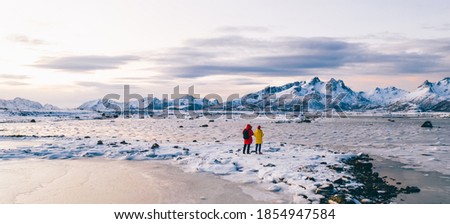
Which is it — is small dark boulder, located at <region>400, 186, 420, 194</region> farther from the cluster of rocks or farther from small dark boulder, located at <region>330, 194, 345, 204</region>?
small dark boulder, located at <region>330, 194, 345, 204</region>

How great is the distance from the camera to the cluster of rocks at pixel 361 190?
11.0m

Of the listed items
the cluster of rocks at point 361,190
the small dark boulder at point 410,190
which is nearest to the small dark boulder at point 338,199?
the cluster of rocks at point 361,190

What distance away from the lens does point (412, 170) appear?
16312 millimetres

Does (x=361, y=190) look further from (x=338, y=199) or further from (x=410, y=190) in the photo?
(x=338, y=199)

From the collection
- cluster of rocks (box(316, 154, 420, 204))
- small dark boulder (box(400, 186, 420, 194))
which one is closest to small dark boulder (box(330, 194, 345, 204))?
cluster of rocks (box(316, 154, 420, 204))

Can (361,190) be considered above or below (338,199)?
below

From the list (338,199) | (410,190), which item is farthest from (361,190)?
(338,199)

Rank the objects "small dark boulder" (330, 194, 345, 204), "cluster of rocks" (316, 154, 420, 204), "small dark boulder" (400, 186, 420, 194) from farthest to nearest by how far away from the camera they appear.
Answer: "small dark boulder" (400, 186, 420, 194) < "cluster of rocks" (316, 154, 420, 204) < "small dark boulder" (330, 194, 345, 204)

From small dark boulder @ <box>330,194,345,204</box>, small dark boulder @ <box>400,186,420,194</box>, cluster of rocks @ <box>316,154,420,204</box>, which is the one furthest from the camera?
small dark boulder @ <box>400,186,420,194</box>

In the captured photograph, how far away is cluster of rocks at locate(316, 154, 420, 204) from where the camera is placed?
11048 mm

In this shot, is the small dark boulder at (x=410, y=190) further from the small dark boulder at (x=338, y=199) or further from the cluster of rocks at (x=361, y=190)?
the small dark boulder at (x=338, y=199)

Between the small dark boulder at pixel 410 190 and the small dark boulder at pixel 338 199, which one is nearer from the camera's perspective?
the small dark boulder at pixel 338 199

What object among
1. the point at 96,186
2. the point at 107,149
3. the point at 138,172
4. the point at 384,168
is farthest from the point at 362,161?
the point at 107,149

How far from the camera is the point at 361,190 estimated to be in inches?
484
